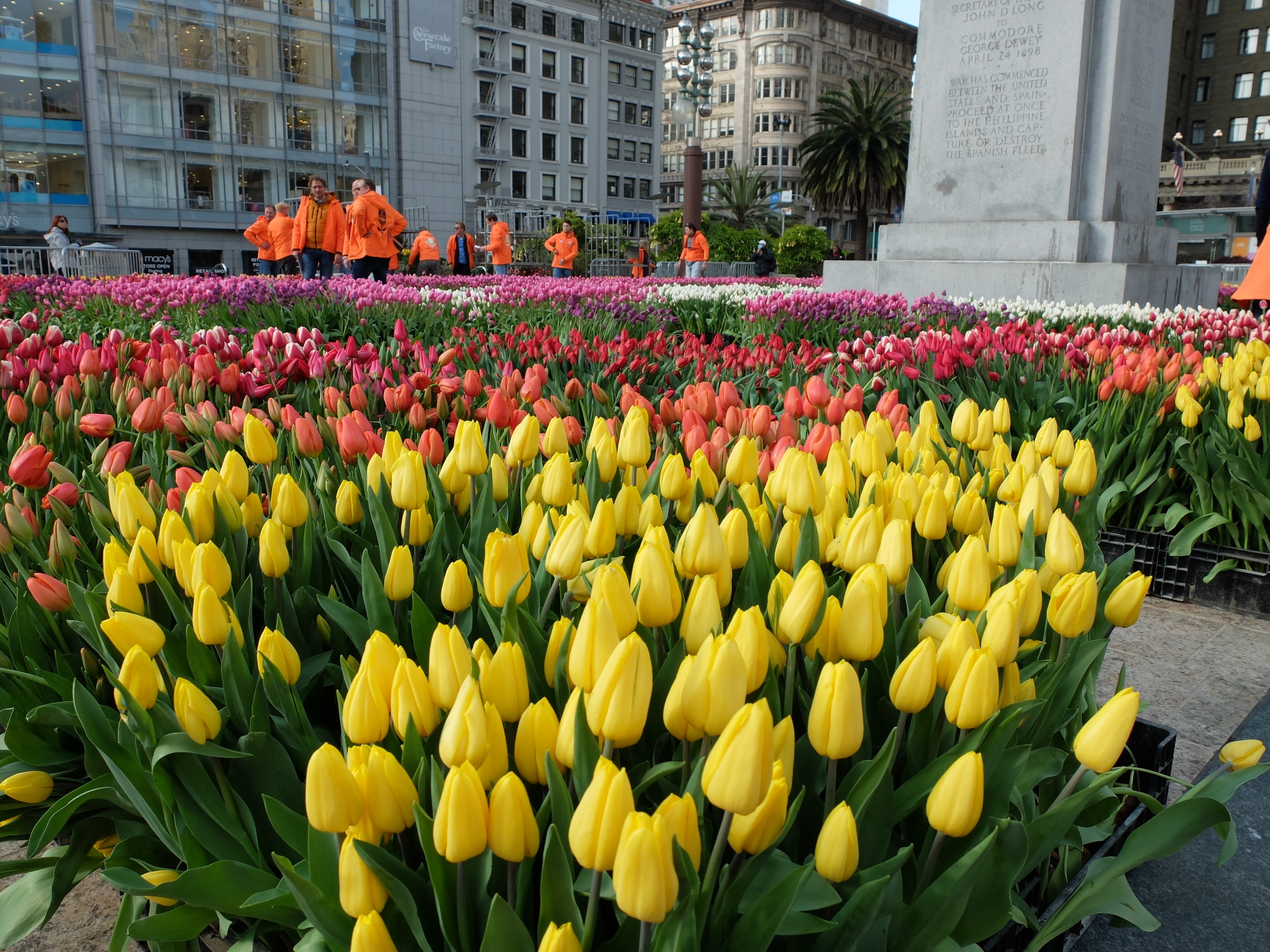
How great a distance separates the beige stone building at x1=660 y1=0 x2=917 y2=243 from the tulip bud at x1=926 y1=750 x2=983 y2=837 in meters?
98.5

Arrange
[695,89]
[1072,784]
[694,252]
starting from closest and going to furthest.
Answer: [1072,784] → [694,252] → [695,89]

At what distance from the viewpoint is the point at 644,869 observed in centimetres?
88

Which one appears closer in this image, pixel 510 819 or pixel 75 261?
pixel 510 819

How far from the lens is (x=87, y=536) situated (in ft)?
7.52

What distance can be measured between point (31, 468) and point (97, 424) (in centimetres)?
68

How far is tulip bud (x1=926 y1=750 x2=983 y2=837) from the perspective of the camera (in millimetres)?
1058

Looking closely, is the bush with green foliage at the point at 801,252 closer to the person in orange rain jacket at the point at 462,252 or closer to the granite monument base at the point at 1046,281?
the person in orange rain jacket at the point at 462,252

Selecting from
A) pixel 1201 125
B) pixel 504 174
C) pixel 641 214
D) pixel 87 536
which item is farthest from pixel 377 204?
pixel 1201 125

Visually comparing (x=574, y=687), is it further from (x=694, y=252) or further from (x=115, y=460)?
(x=694, y=252)

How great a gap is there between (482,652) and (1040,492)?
1127 mm

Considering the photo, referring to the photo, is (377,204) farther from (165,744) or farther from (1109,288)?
(165,744)

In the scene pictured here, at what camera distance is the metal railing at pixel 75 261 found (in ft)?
81.4

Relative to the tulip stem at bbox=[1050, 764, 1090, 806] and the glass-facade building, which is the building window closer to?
the glass-facade building

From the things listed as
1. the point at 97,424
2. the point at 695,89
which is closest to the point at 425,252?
the point at 695,89
